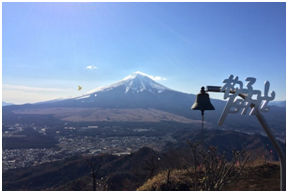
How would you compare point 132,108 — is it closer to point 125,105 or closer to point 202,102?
point 125,105

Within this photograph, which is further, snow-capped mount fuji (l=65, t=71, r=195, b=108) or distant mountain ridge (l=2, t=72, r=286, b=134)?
snow-capped mount fuji (l=65, t=71, r=195, b=108)

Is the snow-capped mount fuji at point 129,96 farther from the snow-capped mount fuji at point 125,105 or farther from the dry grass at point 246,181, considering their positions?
the dry grass at point 246,181

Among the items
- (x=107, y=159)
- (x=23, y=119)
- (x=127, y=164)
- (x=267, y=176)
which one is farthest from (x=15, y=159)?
(x=23, y=119)

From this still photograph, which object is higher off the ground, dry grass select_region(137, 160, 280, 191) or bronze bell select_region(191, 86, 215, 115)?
bronze bell select_region(191, 86, 215, 115)

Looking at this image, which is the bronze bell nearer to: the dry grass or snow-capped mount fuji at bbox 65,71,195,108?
the dry grass

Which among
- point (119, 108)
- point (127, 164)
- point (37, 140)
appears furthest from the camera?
point (119, 108)

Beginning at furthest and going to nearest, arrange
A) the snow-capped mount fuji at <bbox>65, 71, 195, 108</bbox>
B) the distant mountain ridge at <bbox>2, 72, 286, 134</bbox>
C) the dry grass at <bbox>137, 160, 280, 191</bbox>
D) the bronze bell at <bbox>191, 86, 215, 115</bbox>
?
the snow-capped mount fuji at <bbox>65, 71, 195, 108</bbox> < the distant mountain ridge at <bbox>2, 72, 286, 134</bbox> < the dry grass at <bbox>137, 160, 280, 191</bbox> < the bronze bell at <bbox>191, 86, 215, 115</bbox>

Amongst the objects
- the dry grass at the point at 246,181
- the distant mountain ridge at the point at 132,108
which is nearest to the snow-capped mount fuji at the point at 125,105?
the distant mountain ridge at the point at 132,108

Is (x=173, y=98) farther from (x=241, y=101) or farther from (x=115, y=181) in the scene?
(x=241, y=101)

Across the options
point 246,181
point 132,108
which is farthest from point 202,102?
point 132,108

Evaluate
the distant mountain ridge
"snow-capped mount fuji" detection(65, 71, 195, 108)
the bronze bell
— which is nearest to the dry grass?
the bronze bell

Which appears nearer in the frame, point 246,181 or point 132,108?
point 246,181
